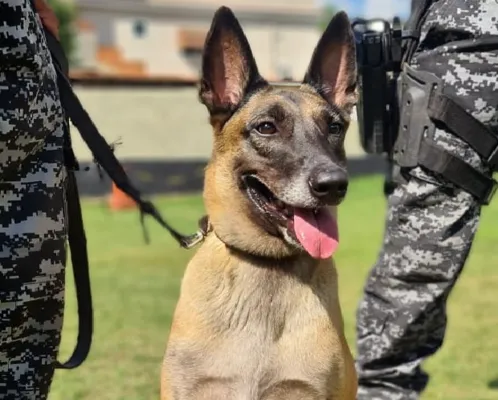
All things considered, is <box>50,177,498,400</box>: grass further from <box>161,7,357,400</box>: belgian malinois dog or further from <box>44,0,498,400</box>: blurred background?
<box>161,7,357,400</box>: belgian malinois dog

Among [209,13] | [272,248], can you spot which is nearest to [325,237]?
[272,248]

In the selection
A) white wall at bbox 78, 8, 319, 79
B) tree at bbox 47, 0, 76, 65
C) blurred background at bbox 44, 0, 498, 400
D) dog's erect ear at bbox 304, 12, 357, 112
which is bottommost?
white wall at bbox 78, 8, 319, 79

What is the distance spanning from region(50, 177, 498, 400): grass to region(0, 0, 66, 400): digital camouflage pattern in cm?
173

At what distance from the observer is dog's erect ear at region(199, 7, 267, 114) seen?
3.09 m

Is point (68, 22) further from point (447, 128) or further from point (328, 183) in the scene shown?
point (328, 183)

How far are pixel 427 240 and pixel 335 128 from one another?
0.63 metres

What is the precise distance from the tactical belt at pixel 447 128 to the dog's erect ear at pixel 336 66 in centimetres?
27

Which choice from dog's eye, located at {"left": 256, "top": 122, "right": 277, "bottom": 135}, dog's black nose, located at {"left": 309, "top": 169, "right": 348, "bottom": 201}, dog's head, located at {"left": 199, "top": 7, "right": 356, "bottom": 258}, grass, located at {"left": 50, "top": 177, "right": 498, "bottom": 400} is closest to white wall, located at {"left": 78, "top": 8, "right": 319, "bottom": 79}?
grass, located at {"left": 50, "top": 177, "right": 498, "bottom": 400}

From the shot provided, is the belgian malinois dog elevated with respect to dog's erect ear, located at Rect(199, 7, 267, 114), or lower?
lower

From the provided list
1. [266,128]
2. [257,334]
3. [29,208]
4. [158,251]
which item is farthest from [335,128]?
[158,251]

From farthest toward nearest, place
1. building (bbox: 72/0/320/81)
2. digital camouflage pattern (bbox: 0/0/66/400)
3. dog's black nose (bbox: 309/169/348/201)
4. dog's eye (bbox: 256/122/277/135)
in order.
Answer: building (bbox: 72/0/320/81) → dog's eye (bbox: 256/122/277/135) → dog's black nose (bbox: 309/169/348/201) → digital camouflage pattern (bbox: 0/0/66/400)

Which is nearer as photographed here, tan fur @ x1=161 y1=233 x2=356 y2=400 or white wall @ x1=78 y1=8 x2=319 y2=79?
tan fur @ x1=161 y1=233 x2=356 y2=400

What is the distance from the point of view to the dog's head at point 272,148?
2857 mm

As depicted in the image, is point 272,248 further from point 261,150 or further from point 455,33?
point 455,33
